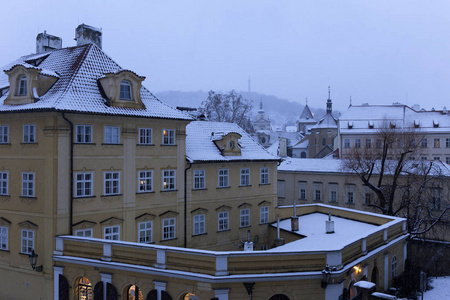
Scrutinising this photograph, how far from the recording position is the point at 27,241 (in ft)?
67.8

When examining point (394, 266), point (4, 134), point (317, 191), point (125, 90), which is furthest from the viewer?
point (317, 191)

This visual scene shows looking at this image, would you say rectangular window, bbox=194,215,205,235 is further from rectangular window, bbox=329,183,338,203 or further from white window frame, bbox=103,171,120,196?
rectangular window, bbox=329,183,338,203

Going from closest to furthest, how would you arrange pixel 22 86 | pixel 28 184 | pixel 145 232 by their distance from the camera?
pixel 28 184
pixel 22 86
pixel 145 232

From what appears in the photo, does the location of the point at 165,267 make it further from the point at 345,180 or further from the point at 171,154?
the point at 345,180

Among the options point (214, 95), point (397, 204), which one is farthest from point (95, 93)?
point (214, 95)

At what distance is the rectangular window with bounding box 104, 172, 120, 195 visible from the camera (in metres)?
21.8

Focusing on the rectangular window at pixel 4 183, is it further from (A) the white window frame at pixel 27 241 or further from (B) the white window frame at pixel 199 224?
(B) the white window frame at pixel 199 224

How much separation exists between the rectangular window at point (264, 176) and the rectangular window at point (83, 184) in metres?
13.0

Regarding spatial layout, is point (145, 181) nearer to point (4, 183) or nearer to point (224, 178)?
point (224, 178)

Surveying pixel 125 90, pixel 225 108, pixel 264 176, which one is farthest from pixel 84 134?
pixel 225 108

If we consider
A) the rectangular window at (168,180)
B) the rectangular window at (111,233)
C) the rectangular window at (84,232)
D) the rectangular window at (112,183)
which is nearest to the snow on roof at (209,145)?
the rectangular window at (168,180)

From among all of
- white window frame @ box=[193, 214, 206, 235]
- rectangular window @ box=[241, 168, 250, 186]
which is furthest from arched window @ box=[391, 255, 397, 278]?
white window frame @ box=[193, 214, 206, 235]

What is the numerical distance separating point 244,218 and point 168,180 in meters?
7.05

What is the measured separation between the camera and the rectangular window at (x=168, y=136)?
80.4 ft
